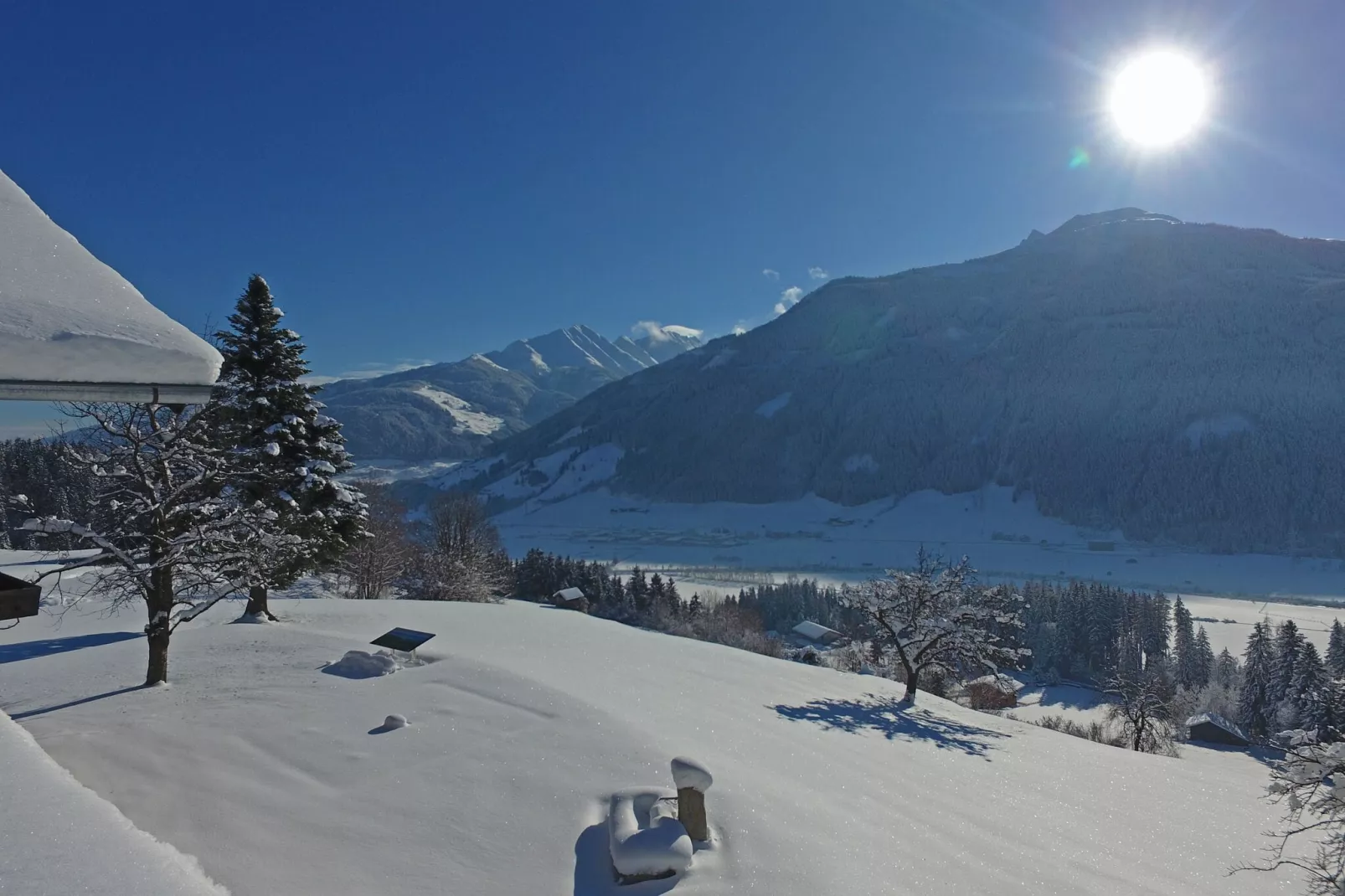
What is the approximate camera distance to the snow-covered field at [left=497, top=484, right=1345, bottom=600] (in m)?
107

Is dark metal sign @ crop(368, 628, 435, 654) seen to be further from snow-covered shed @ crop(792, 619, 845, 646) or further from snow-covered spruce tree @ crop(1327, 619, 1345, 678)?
snow-covered spruce tree @ crop(1327, 619, 1345, 678)

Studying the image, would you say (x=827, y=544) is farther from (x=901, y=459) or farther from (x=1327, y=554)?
(x=1327, y=554)

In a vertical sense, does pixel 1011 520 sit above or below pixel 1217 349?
below

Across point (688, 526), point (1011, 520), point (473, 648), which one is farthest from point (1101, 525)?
point (473, 648)

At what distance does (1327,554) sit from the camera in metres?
114

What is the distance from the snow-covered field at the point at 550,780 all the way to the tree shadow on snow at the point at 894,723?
0.11 metres

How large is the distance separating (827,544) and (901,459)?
48689 mm

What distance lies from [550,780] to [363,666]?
22.2ft

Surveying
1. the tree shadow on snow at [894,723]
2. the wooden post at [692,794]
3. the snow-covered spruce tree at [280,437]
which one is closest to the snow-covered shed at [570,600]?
the snow-covered spruce tree at [280,437]

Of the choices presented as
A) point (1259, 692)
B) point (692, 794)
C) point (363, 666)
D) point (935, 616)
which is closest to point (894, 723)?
point (935, 616)

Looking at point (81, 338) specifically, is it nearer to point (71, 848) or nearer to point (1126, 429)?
point (71, 848)

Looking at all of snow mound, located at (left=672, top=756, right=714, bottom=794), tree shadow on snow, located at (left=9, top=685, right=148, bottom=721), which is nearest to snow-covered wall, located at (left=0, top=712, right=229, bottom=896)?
snow mound, located at (left=672, top=756, right=714, bottom=794)

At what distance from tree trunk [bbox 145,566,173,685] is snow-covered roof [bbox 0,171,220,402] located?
39.9 feet

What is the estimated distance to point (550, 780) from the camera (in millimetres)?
8445
